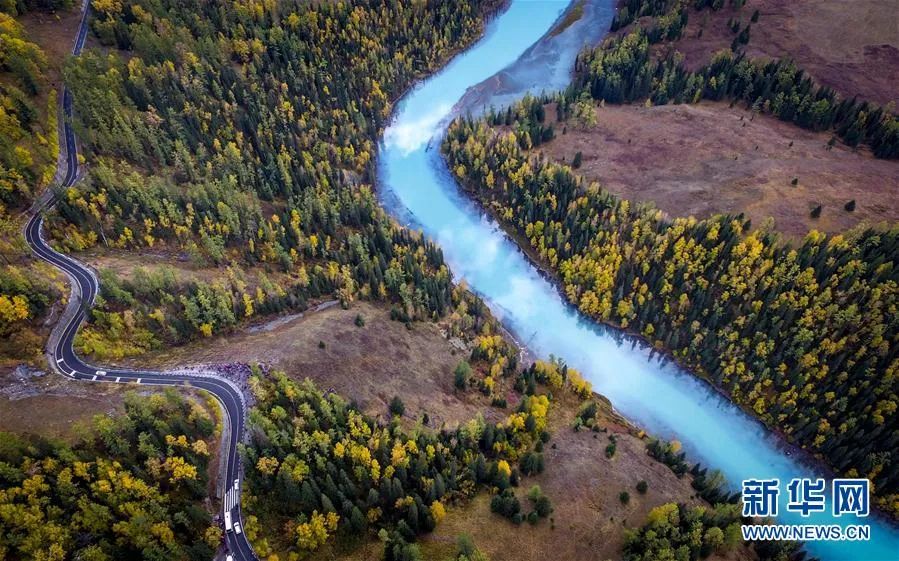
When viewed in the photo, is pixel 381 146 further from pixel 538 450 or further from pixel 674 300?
pixel 538 450

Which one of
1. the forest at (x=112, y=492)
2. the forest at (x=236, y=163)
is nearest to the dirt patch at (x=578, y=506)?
the forest at (x=112, y=492)

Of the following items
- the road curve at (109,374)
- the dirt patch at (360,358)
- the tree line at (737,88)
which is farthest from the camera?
the tree line at (737,88)

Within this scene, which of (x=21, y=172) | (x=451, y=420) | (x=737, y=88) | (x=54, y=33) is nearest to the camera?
(x=451, y=420)

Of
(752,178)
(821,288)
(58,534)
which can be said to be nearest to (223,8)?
(58,534)

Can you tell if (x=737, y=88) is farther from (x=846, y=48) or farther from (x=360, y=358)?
(x=360, y=358)

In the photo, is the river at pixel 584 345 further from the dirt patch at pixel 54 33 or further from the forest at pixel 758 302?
the dirt patch at pixel 54 33

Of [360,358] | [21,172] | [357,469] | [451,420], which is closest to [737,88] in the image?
[451,420]
